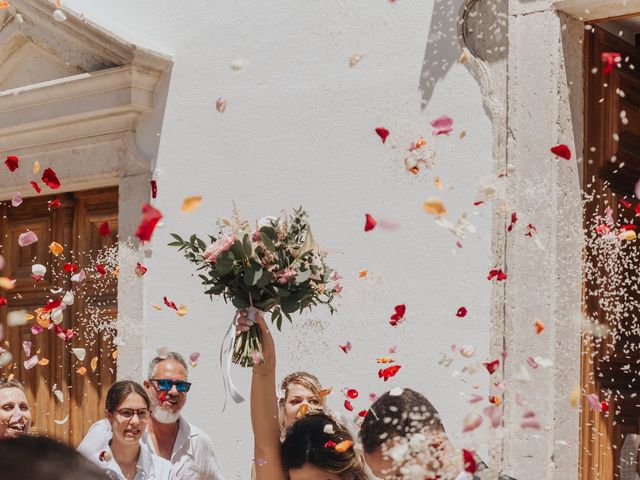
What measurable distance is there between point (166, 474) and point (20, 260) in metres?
3.18

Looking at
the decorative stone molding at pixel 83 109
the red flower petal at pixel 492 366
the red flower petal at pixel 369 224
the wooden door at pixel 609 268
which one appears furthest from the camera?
the decorative stone molding at pixel 83 109

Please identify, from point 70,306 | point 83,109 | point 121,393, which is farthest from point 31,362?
point 121,393

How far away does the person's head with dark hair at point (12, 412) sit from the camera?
4.81 metres

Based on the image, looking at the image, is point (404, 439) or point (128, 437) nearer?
point (404, 439)

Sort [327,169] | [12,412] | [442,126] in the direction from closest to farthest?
[12,412], [442,126], [327,169]

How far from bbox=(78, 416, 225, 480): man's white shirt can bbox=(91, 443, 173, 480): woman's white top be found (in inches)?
2.7

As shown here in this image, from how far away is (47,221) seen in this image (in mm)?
7371

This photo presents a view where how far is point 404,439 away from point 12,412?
2.61 meters

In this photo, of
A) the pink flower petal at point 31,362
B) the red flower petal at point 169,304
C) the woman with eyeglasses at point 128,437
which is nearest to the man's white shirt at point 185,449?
the woman with eyeglasses at point 128,437

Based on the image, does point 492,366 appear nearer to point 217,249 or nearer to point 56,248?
point 217,249

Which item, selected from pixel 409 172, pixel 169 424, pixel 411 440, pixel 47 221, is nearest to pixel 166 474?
A: pixel 169 424

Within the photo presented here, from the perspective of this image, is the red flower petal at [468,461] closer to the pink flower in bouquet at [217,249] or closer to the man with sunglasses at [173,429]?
the pink flower in bouquet at [217,249]

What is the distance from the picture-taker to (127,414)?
472 cm

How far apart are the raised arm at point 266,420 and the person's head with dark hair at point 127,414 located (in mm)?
1287
